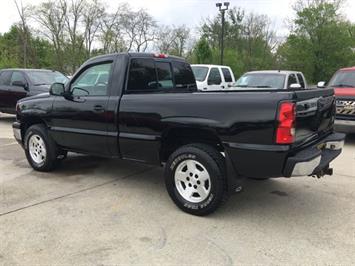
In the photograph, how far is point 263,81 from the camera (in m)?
12.1

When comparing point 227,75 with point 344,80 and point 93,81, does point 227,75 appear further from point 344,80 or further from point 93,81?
point 93,81

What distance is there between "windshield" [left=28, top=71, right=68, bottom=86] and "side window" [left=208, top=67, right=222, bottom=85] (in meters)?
5.49

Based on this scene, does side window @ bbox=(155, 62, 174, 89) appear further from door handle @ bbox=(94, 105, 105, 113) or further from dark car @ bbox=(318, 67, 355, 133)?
dark car @ bbox=(318, 67, 355, 133)

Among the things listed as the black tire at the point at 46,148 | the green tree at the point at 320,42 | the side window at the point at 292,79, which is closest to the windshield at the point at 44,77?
the black tire at the point at 46,148

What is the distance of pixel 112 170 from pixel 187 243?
2.94 m

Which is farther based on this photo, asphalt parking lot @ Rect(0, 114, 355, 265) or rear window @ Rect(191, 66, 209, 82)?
rear window @ Rect(191, 66, 209, 82)

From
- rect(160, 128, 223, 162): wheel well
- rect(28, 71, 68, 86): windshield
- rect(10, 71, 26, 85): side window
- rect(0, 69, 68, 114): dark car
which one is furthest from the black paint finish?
rect(10, 71, 26, 85): side window

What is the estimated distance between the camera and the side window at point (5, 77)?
12.8 meters

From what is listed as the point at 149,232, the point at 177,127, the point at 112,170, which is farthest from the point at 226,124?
the point at 112,170

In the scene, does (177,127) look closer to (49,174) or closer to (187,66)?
(187,66)

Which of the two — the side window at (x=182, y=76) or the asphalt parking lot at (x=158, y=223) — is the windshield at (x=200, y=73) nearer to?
the side window at (x=182, y=76)

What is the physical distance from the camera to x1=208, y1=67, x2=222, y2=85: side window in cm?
1507

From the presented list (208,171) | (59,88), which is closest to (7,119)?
(59,88)

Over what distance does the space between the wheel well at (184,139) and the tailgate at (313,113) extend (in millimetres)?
877
